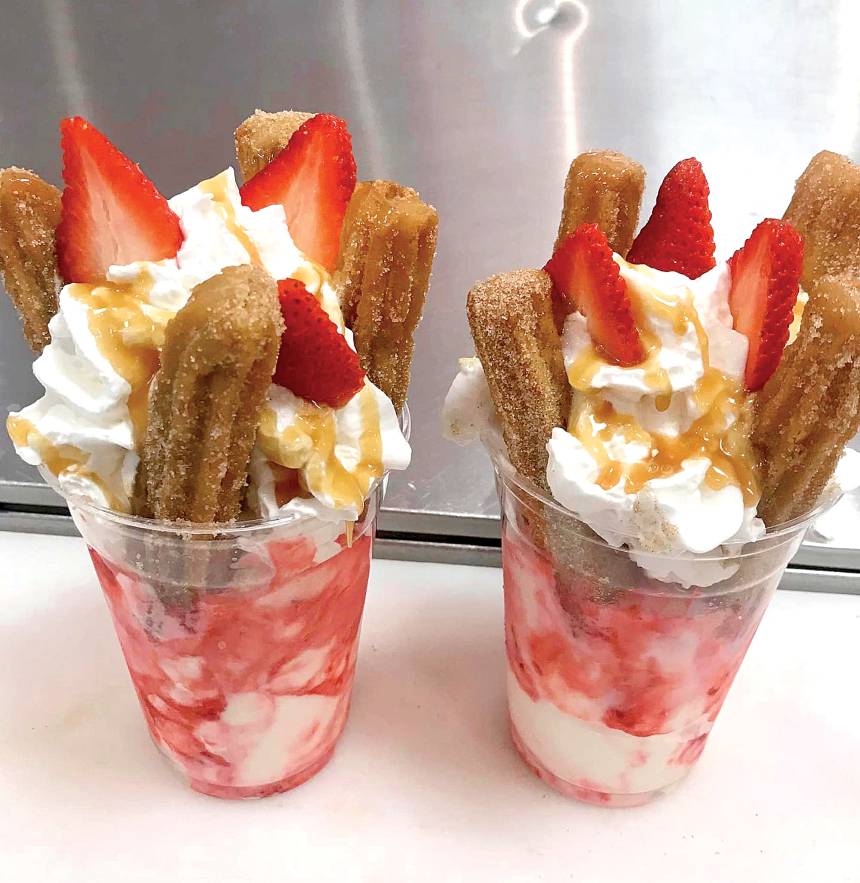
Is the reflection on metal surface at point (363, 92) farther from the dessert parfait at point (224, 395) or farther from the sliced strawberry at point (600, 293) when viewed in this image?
the sliced strawberry at point (600, 293)

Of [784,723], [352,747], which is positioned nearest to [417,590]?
[352,747]

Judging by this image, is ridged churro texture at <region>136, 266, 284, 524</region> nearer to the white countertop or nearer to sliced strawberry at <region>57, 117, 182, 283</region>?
sliced strawberry at <region>57, 117, 182, 283</region>

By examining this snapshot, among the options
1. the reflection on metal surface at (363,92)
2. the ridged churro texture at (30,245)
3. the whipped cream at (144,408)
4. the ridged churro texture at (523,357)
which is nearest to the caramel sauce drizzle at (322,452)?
the whipped cream at (144,408)

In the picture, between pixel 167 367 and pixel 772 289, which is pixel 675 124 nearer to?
pixel 772 289

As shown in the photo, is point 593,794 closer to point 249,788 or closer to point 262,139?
point 249,788

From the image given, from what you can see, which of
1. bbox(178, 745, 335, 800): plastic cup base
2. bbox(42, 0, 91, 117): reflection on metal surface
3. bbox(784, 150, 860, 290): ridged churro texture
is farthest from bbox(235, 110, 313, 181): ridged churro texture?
A: bbox(42, 0, 91, 117): reflection on metal surface
